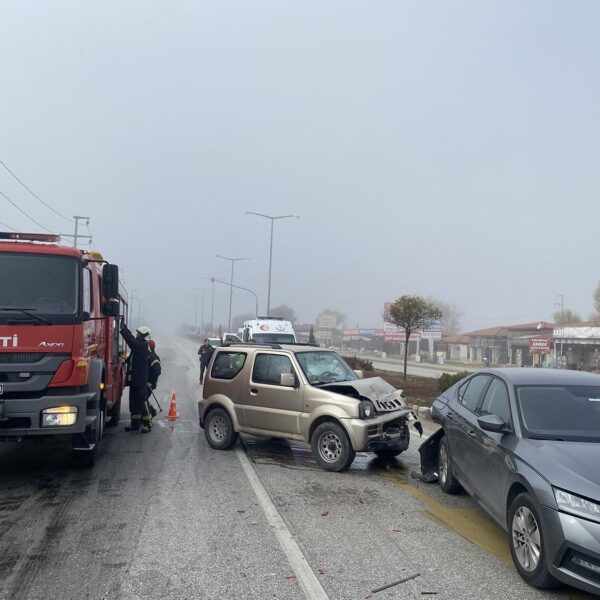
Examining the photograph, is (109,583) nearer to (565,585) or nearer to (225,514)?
(225,514)

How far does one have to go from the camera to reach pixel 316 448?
8.05 meters

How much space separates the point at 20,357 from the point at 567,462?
18.7 feet

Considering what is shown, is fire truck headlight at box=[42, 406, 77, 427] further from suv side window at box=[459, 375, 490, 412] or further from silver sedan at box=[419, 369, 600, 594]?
suv side window at box=[459, 375, 490, 412]

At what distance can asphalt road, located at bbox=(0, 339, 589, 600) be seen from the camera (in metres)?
4.33

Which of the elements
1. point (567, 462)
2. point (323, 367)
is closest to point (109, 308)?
point (323, 367)

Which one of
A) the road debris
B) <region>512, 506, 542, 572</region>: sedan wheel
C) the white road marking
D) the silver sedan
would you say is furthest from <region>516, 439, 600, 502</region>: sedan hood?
the white road marking

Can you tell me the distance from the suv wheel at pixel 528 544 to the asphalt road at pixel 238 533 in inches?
4.0

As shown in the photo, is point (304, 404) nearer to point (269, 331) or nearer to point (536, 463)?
point (536, 463)

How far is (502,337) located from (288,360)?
204ft

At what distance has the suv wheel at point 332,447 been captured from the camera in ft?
25.4

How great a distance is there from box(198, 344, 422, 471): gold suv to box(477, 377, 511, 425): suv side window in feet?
6.54

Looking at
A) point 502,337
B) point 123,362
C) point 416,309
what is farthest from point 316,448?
point 502,337

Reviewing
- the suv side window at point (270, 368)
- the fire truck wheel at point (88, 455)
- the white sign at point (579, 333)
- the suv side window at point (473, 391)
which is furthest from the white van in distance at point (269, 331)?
the white sign at point (579, 333)

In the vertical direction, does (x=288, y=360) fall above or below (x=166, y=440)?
above
